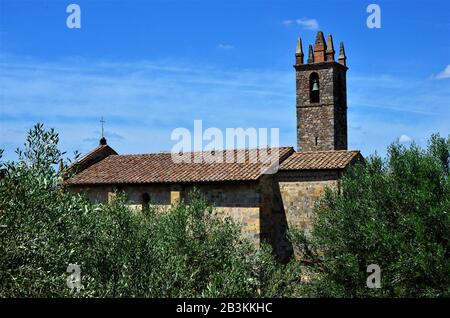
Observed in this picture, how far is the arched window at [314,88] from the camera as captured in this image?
32750mm

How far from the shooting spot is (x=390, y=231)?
1731 centimetres

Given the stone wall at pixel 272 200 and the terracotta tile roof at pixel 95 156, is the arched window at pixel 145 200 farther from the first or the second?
the terracotta tile roof at pixel 95 156

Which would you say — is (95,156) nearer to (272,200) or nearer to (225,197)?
(225,197)

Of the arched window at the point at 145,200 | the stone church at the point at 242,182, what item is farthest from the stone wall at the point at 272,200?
the arched window at the point at 145,200

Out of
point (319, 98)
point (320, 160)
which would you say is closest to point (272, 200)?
point (320, 160)

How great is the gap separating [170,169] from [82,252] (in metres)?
13.4

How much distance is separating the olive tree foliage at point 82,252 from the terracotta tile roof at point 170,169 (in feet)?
23.2

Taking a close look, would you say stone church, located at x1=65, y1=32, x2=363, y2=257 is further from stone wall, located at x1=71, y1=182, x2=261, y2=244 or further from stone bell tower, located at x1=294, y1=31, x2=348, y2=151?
stone bell tower, located at x1=294, y1=31, x2=348, y2=151

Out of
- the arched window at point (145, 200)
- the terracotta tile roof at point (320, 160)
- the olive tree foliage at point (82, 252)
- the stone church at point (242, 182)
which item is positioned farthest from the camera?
the arched window at point (145, 200)

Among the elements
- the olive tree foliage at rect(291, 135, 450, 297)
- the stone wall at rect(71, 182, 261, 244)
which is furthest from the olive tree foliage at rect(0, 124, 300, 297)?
the stone wall at rect(71, 182, 261, 244)
